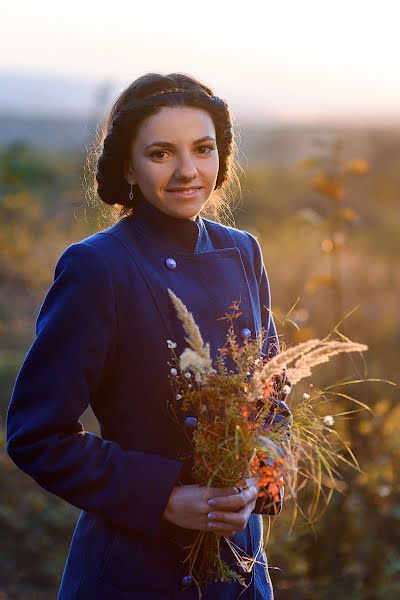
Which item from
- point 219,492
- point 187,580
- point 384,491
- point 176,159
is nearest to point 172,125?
point 176,159

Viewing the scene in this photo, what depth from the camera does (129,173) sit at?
6.76 feet

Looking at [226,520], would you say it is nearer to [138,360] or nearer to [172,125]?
[138,360]

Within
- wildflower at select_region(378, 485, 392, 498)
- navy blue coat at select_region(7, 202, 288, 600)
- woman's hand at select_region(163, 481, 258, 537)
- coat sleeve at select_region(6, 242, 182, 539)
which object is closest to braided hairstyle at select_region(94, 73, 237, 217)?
navy blue coat at select_region(7, 202, 288, 600)

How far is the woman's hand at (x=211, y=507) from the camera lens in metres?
1.73

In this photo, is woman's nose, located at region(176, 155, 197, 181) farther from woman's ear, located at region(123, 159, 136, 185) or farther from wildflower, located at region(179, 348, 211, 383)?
wildflower, located at region(179, 348, 211, 383)

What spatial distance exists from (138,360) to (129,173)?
0.51 m

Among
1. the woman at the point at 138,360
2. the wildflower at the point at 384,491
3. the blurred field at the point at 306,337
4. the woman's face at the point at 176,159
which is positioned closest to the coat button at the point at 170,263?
the woman at the point at 138,360

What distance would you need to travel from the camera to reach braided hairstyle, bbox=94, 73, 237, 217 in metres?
1.97

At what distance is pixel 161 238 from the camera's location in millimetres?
2010

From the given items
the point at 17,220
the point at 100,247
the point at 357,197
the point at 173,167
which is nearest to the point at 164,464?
the point at 100,247

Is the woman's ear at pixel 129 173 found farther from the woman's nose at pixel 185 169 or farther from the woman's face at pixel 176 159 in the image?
the woman's nose at pixel 185 169

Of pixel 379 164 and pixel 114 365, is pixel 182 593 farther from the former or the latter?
pixel 379 164

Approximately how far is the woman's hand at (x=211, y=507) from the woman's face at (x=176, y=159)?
2.23 ft

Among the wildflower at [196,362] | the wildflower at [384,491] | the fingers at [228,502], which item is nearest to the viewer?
the wildflower at [196,362]
